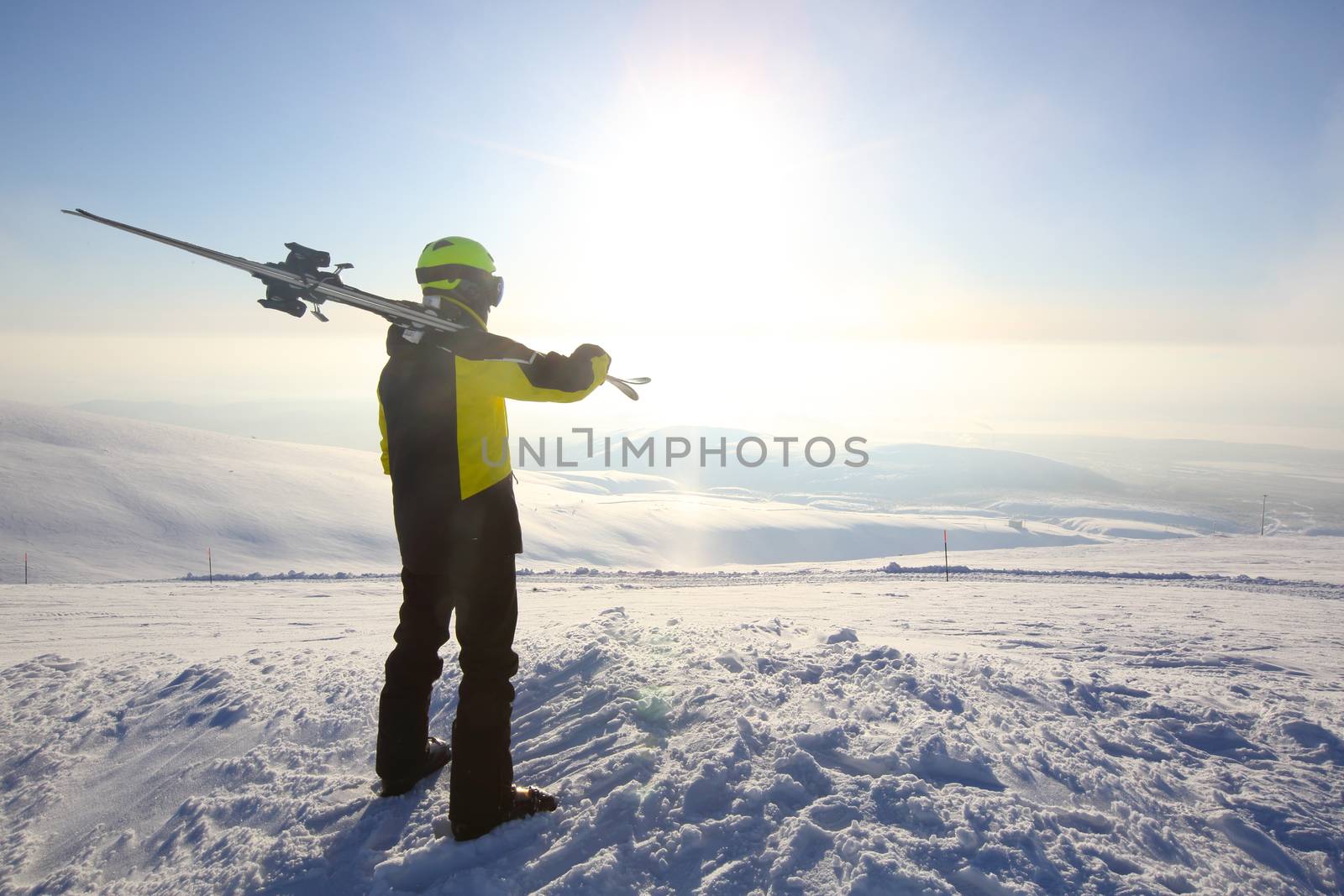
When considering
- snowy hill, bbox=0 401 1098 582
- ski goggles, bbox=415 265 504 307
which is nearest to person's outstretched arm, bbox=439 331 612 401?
ski goggles, bbox=415 265 504 307

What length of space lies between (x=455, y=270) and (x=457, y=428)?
0.79m

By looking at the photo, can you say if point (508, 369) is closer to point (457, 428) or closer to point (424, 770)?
point (457, 428)

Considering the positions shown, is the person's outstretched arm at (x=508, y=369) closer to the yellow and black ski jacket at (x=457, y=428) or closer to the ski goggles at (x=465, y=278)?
the yellow and black ski jacket at (x=457, y=428)

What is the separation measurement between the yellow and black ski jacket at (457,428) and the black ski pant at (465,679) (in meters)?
0.13

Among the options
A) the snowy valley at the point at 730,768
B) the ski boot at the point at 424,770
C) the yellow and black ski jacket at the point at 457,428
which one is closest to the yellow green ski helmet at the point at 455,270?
the yellow and black ski jacket at the point at 457,428

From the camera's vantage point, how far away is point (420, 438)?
311 centimetres

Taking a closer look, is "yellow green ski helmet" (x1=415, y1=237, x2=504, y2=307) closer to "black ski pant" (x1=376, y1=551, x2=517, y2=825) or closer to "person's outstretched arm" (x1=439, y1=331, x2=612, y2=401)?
"person's outstretched arm" (x1=439, y1=331, x2=612, y2=401)

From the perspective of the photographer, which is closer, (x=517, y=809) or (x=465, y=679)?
(x=517, y=809)

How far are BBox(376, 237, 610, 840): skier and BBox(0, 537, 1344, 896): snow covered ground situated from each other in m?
0.30

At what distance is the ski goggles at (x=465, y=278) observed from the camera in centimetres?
322

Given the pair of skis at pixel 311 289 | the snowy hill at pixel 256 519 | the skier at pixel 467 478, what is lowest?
the snowy hill at pixel 256 519

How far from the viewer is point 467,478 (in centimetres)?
310

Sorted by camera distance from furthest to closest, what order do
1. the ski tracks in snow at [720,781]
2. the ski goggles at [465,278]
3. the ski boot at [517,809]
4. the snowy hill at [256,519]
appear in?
the snowy hill at [256,519] → the ski goggles at [465,278] → the ski boot at [517,809] → the ski tracks in snow at [720,781]

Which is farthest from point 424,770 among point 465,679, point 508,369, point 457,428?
point 508,369
